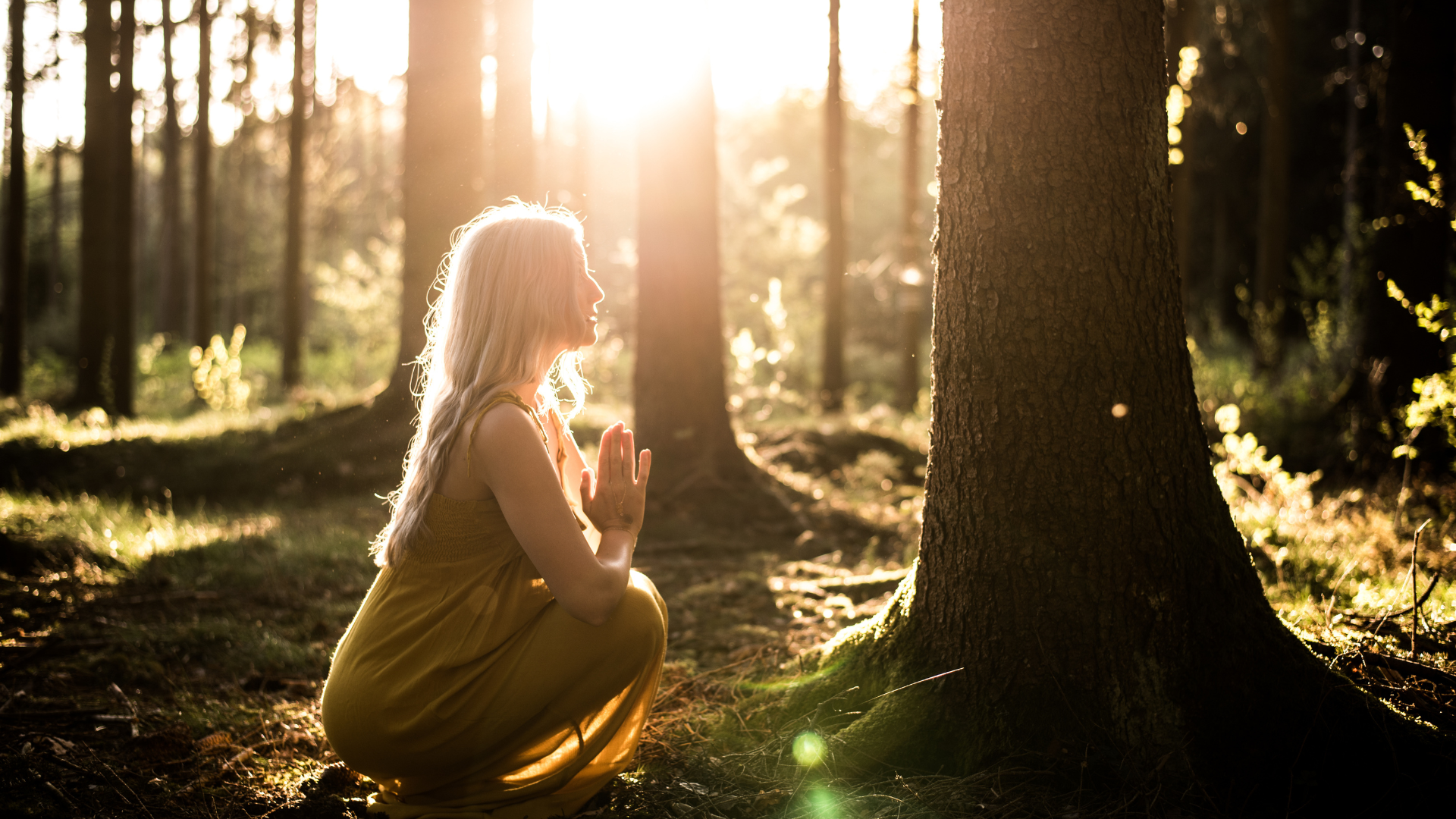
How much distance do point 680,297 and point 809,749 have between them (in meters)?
4.84

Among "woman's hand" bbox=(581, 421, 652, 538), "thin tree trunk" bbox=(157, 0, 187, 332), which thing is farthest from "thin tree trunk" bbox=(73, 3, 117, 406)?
"woman's hand" bbox=(581, 421, 652, 538)

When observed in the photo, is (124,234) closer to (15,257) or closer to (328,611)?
(15,257)

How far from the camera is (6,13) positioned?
1596 cm

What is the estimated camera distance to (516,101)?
9031 millimetres

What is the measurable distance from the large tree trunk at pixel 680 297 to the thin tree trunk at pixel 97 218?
9.24m

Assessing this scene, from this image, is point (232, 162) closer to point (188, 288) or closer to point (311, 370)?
point (188, 288)

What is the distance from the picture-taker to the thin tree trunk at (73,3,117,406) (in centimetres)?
1177

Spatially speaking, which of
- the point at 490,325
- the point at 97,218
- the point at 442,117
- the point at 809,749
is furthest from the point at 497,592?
the point at 97,218

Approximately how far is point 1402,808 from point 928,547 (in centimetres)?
137

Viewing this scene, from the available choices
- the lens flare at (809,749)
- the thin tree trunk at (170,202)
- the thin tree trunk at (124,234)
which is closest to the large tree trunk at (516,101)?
the thin tree trunk at (124,234)

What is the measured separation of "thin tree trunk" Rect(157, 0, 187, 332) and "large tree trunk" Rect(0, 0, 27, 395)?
111 inches

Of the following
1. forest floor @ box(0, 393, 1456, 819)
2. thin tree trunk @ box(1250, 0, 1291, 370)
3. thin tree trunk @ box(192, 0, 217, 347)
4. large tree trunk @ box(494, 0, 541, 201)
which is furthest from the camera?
thin tree trunk @ box(192, 0, 217, 347)

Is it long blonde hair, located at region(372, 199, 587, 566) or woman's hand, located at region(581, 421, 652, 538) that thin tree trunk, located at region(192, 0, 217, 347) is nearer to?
long blonde hair, located at region(372, 199, 587, 566)

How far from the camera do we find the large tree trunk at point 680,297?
705 cm
